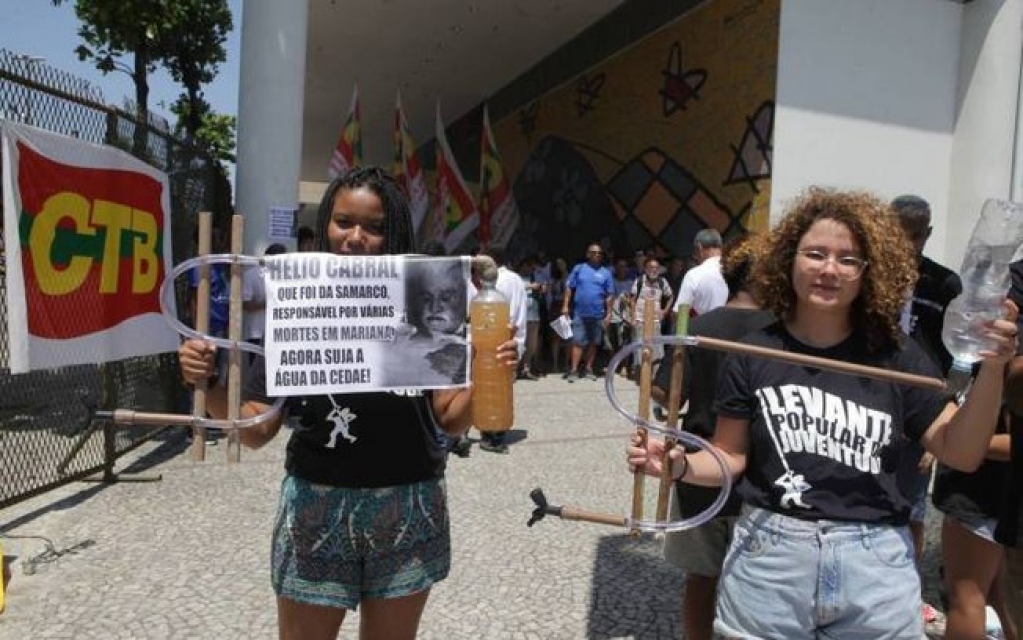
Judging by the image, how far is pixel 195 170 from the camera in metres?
7.96

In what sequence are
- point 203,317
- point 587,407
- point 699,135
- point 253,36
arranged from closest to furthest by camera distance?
point 203,317
point 253,36
point 587,407
point 699,135

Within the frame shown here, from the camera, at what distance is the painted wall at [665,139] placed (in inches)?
457

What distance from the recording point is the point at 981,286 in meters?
1.85

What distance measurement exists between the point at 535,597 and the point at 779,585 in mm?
2268

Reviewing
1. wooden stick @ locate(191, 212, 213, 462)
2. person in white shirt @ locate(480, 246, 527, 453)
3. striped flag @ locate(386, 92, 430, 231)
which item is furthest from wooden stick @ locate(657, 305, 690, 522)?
striped flag @ locate(386, 92, 430, 231)

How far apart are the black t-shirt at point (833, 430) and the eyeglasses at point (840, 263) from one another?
179 millimetres

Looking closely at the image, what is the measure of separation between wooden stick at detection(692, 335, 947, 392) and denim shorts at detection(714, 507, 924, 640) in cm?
37

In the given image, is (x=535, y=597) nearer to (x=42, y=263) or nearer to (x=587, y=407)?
(x=42, y=263)

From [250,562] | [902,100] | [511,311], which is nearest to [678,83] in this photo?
[902,100]

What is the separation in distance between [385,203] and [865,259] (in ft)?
4.22

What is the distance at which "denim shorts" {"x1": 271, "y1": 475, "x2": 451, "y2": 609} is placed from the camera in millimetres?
2078

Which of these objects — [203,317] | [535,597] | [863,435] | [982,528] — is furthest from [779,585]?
[535,597]

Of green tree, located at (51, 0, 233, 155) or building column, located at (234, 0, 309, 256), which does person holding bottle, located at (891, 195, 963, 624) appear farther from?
green tree, located at (51, 0, 233, 155)

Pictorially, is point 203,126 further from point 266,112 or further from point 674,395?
point 674,395
